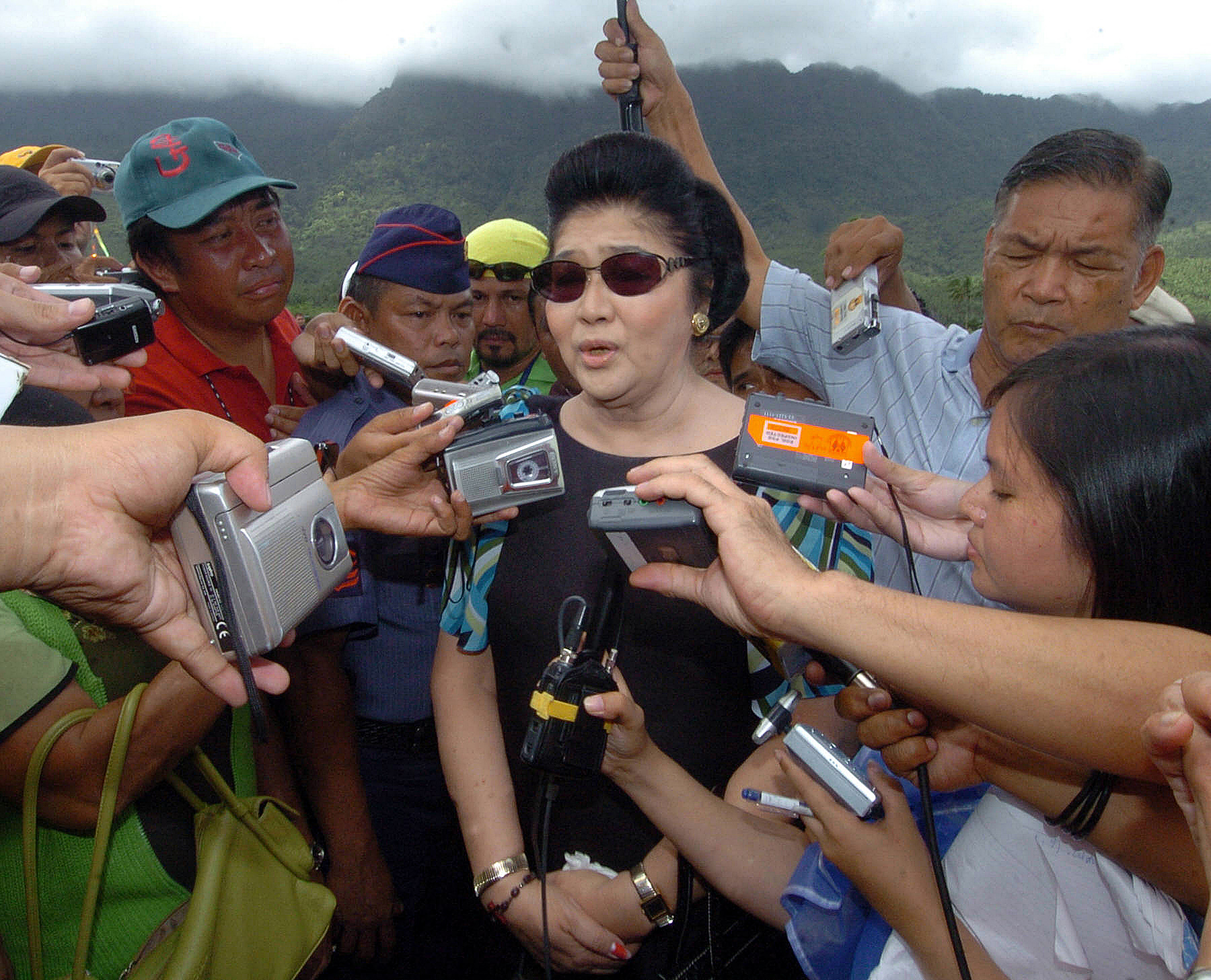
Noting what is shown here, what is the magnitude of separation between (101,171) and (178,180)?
2.04 m

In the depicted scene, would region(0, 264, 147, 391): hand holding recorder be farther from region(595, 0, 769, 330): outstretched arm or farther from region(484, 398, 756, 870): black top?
region(595, 0, 769, 330): outstretched arm

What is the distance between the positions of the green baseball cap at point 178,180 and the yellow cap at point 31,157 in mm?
2161

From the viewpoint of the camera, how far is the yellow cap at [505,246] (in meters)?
4.30

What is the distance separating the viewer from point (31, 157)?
14.7 ft

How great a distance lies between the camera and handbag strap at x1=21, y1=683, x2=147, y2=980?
152cm

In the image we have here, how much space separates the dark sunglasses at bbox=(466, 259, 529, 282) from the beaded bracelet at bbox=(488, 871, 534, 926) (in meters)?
3.20

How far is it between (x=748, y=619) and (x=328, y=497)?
0.87 meters

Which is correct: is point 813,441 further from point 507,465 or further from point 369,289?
point 369,289

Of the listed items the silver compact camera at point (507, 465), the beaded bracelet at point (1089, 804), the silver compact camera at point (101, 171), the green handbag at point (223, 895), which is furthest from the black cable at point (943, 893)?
the silver compact camera at point (101, 171)

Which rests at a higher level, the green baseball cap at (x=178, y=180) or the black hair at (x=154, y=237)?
the green baseball cap at (x=178, y=180)

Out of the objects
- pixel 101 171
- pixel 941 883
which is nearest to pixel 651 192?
pixel 941 883

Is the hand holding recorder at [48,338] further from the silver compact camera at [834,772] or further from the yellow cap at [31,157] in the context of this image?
the yellow cap at [31,157]

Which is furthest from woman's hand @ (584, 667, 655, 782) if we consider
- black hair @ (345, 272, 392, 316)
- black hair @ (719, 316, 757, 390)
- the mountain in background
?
the mountain in background

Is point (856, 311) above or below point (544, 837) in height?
above
